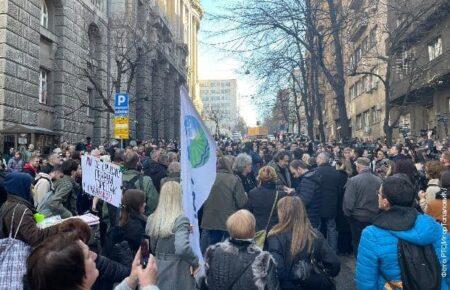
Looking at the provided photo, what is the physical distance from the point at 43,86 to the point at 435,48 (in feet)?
70.2

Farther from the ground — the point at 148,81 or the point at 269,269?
the point at 148,81

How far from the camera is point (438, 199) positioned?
4.63 meters

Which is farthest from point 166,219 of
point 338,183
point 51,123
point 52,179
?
point 51,123

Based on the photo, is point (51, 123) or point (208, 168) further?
point (51, 123)

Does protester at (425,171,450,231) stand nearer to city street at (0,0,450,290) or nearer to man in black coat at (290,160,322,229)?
city street at (0,0,450,290)

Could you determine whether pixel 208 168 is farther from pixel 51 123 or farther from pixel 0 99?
pixel 51 123

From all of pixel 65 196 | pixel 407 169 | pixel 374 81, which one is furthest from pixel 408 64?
pixel 65 196

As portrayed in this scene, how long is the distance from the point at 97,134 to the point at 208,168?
26.6 m

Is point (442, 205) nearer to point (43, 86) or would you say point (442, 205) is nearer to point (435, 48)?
point (43, 86)

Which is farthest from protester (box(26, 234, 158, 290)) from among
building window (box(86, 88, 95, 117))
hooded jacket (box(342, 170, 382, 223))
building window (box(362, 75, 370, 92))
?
building window (box(362, 75, 370, 92))

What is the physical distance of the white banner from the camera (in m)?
4.72

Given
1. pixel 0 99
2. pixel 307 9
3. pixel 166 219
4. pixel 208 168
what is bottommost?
pixel 166 219

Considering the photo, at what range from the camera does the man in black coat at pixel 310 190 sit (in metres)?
8.19

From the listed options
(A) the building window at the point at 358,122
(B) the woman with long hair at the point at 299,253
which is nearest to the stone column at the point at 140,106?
(A) the building window at the point at 358,122
